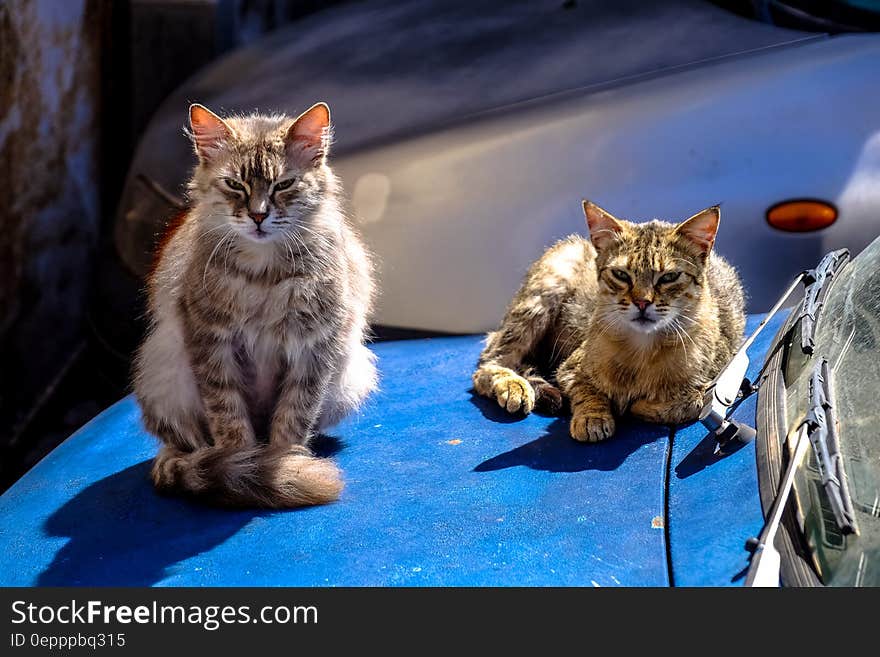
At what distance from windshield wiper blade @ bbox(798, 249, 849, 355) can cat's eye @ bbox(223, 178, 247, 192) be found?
1376 millimetres

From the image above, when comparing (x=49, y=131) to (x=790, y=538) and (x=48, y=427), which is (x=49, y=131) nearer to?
(x=48, y=427)

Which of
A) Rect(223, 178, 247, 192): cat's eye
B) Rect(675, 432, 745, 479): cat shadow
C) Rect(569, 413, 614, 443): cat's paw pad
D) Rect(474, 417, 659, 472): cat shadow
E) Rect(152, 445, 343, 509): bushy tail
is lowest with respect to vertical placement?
Rect(152, 445, 343, 509): bushy tail

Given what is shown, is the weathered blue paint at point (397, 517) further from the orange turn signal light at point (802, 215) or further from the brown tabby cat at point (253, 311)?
the orange turn signal light at point (802, 215)

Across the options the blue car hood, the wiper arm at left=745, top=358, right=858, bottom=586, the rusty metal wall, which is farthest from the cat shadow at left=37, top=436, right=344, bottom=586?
the rusty metal wall

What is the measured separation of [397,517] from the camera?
7.66 feet

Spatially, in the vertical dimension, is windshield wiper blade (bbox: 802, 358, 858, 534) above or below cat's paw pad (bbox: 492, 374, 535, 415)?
above

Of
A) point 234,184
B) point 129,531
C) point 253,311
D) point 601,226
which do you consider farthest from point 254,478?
point 601,226

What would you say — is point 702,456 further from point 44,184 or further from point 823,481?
point 44,184

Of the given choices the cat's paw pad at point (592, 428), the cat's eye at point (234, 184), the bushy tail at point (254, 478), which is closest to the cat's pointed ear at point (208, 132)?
the cat's eye at point (234, 184)

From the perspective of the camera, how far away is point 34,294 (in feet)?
18.0

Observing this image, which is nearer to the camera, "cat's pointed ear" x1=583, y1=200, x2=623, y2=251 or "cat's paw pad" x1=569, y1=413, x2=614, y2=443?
"cat's paw pad" x1=569, y1=413, x2=614, y2=443

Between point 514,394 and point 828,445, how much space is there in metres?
1.18

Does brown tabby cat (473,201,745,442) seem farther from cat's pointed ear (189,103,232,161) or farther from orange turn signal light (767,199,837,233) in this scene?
cat's pointed ear (189,103,232,161)

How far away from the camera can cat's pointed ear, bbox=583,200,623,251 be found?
2.86m
